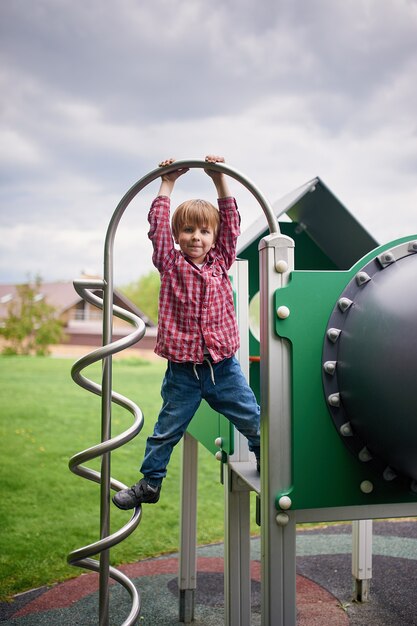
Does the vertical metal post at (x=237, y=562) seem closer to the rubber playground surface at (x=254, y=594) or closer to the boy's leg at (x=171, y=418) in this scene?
the boy's leg at (x=171, y=418)

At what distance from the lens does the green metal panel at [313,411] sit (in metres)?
1.89

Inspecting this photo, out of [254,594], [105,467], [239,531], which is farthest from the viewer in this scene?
[254,594]

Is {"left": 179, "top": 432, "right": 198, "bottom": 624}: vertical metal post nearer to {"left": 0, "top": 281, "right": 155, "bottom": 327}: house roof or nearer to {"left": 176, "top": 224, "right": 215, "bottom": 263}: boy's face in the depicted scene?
{"left": 176, "top": 224, "right": 215, "bottom": 263}: boy's face

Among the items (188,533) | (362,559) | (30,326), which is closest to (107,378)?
(188,533)

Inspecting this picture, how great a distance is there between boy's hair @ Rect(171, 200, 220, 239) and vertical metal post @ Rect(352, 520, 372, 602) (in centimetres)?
216

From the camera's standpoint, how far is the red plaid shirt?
2.26 meters

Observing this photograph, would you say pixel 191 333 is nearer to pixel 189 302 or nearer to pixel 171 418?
pixel 189 302

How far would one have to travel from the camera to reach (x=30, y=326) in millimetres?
25609

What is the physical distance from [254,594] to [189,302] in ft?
7.59

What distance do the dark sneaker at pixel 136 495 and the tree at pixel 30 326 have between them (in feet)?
78.0

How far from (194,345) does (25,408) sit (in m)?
9.32

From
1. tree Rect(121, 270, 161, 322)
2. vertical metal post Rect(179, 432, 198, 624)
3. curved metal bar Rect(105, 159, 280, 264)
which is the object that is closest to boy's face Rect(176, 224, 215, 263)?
curved metal bar Rect(105, 159, 280, 264)

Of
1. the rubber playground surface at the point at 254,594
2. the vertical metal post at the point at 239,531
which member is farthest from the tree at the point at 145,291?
the vertical metal post at the point at 239,531

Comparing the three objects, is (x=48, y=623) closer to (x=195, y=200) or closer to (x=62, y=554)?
(x=62, y=554)
